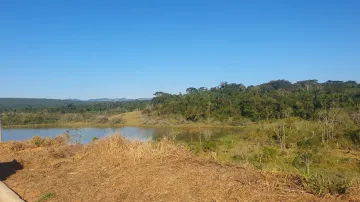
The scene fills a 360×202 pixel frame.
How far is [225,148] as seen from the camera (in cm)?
4016

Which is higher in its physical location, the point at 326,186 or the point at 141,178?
the point at 326,186

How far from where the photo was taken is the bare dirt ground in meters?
4.83

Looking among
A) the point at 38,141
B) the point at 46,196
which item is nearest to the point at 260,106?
the point at 38,141

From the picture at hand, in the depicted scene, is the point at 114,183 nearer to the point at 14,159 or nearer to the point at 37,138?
the point at 14,159

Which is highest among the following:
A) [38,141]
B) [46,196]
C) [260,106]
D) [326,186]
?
[260,106]

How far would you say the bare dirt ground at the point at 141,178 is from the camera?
4.83 meters

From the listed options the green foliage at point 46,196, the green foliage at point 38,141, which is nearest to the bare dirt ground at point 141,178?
the green foliage at point 46,196

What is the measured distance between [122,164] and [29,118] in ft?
253

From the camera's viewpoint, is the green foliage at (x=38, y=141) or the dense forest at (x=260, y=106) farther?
the dense forest at (x=260, y=106)

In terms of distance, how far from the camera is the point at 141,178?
19.6 feet

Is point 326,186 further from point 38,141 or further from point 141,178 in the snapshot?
point 38,141

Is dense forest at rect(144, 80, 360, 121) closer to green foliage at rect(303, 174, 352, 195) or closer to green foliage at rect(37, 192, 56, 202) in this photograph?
green foliage at rect(303, 174, 352, 195)

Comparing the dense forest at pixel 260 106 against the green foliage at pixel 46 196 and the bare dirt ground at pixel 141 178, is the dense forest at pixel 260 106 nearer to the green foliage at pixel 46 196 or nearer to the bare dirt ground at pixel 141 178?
the bare dirt ground at pixel 141 178

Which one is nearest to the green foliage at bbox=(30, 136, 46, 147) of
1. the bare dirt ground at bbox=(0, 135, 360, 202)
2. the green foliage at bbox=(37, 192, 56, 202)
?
the bare dirt ground at bbox=(0, 135, 360, 202)
